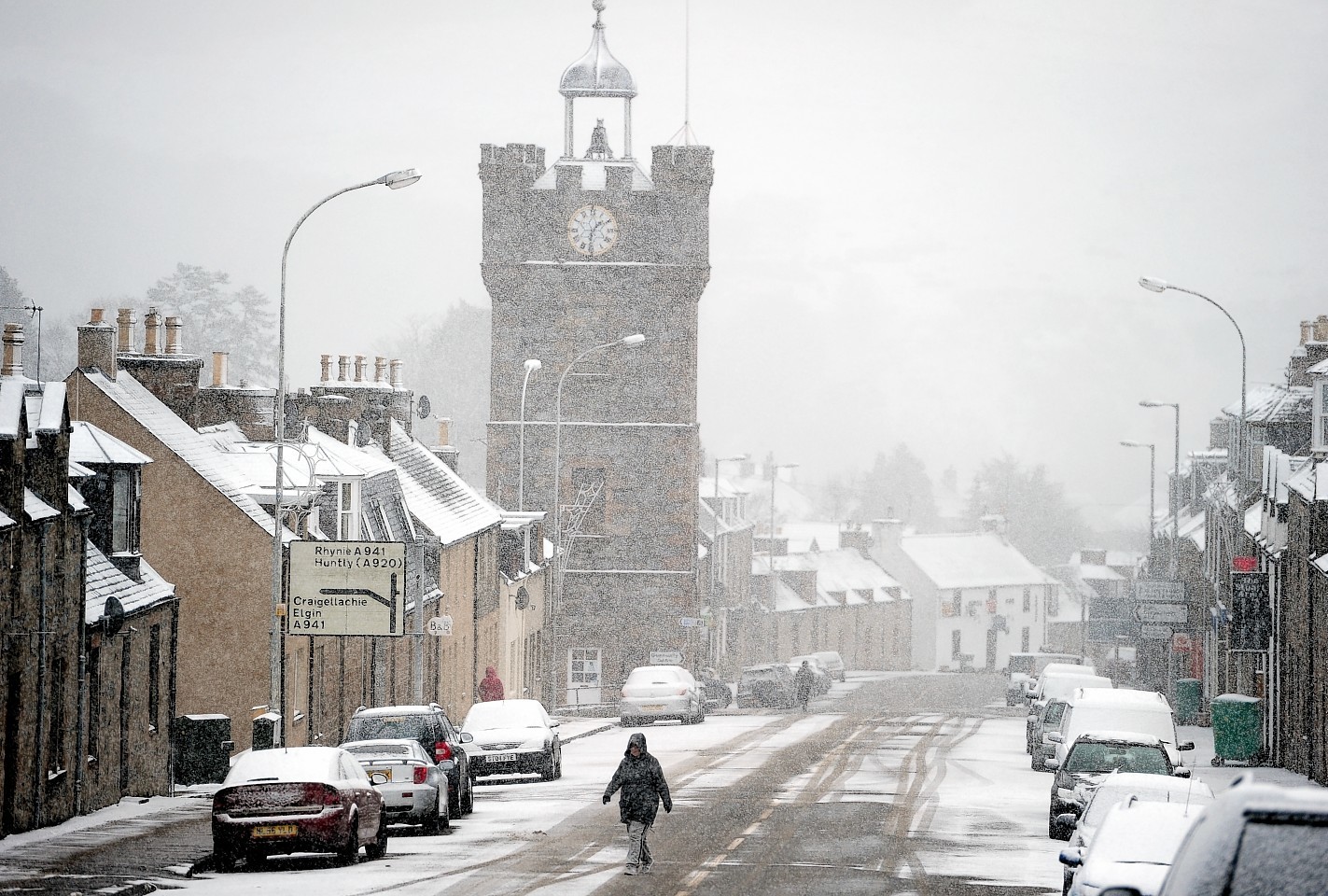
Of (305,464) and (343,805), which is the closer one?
(343,805)

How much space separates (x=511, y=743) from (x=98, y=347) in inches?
421

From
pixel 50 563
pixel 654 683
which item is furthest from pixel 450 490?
pixel 50 563

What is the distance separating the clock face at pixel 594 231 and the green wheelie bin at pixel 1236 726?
40583 millimetres

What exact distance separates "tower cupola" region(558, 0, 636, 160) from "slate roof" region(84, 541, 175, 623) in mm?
47287

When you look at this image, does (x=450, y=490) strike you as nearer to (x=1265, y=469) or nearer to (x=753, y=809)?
(x=1265, y=469)

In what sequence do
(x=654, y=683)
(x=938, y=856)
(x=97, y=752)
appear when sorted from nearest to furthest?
(x=938, y=856)
(x=97, y=752)
(x=654, y=683)

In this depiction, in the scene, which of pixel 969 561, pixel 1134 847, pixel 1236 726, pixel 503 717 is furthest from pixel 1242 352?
pixel 969 561

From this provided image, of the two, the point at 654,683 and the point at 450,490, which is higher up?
the point at 450,490

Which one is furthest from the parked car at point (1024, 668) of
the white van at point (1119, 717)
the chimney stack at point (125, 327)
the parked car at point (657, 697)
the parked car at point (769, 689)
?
the white van at point (1119, 717)

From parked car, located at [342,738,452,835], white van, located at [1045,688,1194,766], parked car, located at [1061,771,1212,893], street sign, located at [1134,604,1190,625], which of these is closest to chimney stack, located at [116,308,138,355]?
parked car, located at [342,738,452,835]

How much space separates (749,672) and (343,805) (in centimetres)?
5153

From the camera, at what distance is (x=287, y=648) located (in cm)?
3534

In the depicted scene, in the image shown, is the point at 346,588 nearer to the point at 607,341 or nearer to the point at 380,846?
the point at 380,846

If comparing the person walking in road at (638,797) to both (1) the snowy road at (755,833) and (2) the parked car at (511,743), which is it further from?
(2) the parked car at (511,743)
